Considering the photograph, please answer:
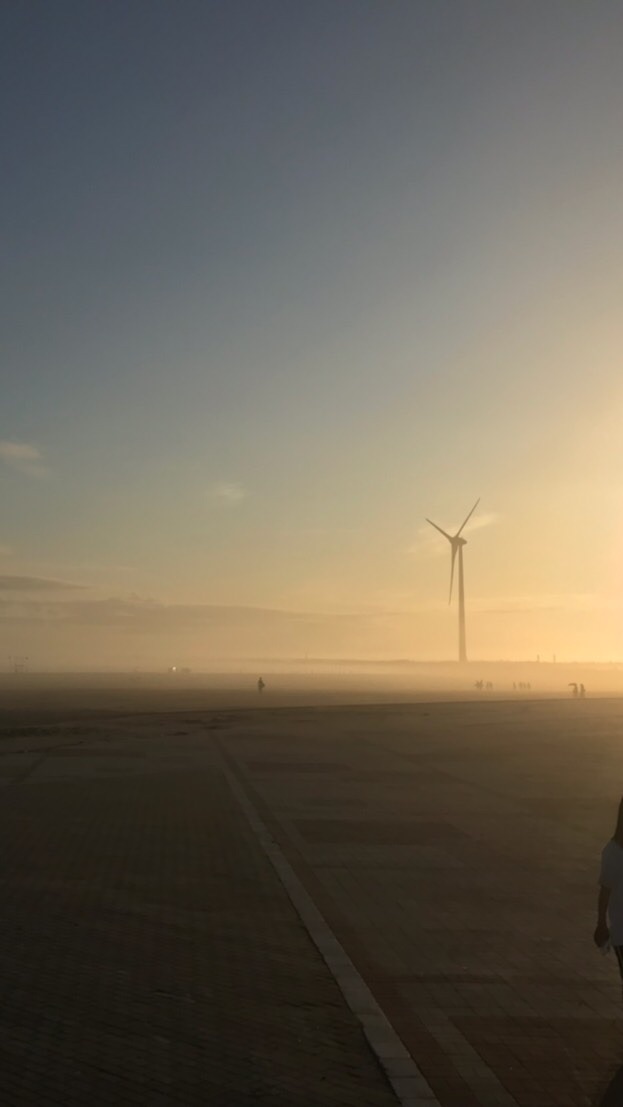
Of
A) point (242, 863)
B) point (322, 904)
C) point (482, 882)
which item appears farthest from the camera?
point (242, 863)

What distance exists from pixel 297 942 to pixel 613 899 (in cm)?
393

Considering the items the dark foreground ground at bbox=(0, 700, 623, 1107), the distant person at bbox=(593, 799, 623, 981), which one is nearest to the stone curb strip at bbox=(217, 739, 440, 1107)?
the dark foreground ground at bbox=(0, 700, 623, 1107)

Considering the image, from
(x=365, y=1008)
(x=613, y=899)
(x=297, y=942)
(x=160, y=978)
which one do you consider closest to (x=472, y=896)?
(x=297, y=942)

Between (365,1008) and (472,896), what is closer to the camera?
(365,1008)

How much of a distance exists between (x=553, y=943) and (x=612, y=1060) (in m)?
3.25

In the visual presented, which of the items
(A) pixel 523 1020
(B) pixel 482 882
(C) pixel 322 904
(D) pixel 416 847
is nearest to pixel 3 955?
(C) pixel 322 904

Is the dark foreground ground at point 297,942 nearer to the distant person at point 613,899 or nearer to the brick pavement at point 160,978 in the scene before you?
the brick pavement at point 160,978

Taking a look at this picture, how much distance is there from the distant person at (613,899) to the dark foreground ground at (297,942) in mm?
772

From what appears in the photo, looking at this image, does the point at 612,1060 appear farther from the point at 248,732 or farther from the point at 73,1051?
the point at 248,732

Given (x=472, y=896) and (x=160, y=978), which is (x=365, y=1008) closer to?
(x=160, y=978)

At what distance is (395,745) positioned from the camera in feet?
121

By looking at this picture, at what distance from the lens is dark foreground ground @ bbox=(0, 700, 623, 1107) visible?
6.44 meters

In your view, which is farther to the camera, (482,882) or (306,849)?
(306,849)

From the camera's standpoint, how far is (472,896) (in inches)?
478
